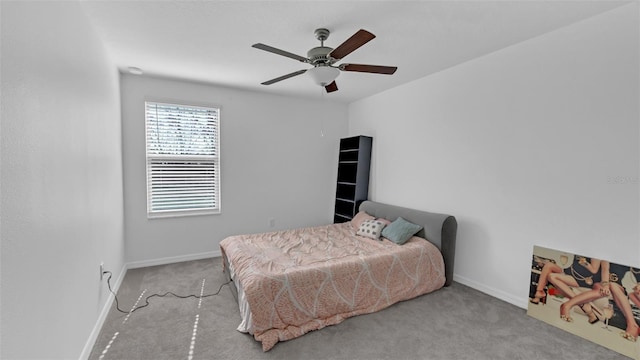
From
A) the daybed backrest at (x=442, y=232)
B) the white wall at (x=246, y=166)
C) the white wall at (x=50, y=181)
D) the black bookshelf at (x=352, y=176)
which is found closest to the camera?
the white wall at (x=50, y=181)

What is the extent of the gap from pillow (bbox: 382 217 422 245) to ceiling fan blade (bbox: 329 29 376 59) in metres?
2.12

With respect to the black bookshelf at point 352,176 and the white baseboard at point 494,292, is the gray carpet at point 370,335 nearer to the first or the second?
the white baseboard at point 494,292

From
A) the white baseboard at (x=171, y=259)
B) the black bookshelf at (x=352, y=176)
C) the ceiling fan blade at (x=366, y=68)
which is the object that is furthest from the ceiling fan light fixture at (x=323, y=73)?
the white baseboard at (x=171, y=259)

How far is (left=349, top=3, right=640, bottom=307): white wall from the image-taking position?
7.16 feet

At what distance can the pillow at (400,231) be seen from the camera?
130 inches

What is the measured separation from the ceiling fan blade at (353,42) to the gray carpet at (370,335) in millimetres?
2198

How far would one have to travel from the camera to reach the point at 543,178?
2.61 metres

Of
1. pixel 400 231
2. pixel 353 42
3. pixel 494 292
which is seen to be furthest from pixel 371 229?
pixel 353 42

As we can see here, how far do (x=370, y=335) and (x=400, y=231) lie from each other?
137cm

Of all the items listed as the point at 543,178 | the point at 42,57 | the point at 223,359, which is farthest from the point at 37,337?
the point at 543,178

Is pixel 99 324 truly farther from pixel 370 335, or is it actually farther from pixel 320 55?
pixel 320 55

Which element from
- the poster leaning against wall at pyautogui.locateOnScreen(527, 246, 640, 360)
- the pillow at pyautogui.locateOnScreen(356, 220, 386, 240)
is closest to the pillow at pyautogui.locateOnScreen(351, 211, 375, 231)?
the pillow at pyautogui.locateOnScreen(356, 220, 386, 240)

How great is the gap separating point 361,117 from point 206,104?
248 cm

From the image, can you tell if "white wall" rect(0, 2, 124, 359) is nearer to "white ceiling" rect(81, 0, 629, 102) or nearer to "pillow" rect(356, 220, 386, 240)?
"white ceiling" rect(81, 0, 629, 102)
